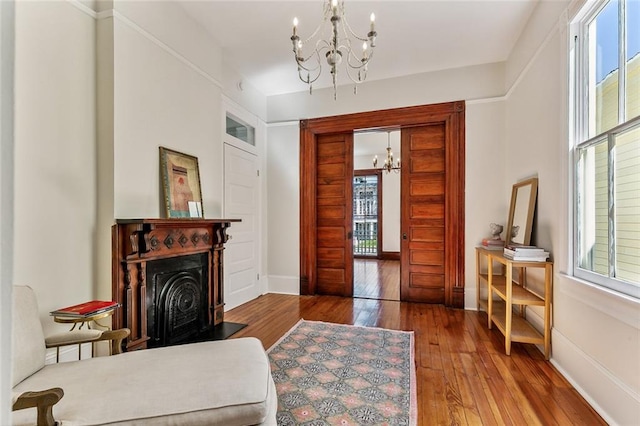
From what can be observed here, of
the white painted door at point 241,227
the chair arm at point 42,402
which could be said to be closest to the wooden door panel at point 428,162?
the white painted door at point 241,227

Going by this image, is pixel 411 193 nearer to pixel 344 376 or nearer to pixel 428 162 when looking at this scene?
pixel 428 162

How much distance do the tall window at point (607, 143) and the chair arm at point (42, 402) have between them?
2753 mm

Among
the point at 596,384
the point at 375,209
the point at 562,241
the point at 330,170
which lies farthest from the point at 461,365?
the point at 375,209

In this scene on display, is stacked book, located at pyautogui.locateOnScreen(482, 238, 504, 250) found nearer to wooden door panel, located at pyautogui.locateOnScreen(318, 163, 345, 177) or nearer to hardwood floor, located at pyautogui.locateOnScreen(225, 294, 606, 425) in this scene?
hardwood floor, located at pyautogui.locateOnScreen(225, 294, 606, 425)

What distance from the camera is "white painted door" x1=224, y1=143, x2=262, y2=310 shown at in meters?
3.89

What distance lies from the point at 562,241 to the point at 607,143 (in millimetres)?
800

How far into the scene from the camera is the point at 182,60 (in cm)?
297

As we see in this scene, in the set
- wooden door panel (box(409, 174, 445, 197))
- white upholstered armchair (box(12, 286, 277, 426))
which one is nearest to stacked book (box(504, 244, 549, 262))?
wooden door panel (box(409, 174, 445, 197))

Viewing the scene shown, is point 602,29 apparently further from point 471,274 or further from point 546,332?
point 471,274

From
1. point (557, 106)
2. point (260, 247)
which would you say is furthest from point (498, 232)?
point (260, 247)

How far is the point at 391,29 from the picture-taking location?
321 centimetres

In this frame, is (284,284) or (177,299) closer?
(177,299)

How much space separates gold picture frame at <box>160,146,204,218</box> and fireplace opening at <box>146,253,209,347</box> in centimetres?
47

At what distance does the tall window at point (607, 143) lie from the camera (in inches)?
66.6
